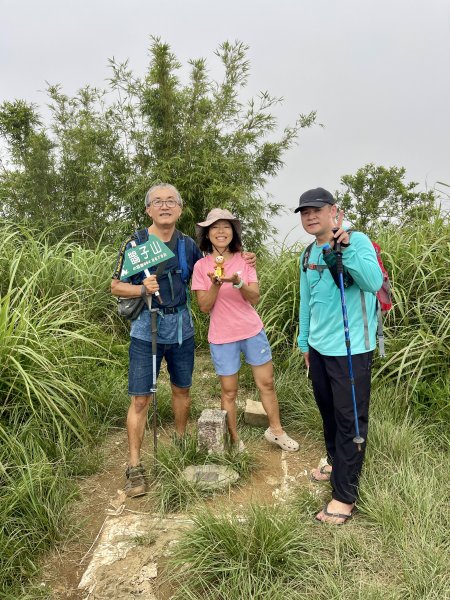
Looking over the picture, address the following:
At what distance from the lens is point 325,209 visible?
2.48 meters

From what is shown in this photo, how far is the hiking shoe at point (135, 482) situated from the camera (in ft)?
9.77

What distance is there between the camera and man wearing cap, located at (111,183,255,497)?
2980 mm

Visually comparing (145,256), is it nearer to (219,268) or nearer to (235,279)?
(219,268)

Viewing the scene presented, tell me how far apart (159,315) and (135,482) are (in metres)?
1.12

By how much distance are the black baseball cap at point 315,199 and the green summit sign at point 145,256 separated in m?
0.92

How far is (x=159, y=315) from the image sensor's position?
3.07 metres

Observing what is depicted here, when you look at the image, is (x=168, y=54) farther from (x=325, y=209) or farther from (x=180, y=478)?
(x=180, y=478)

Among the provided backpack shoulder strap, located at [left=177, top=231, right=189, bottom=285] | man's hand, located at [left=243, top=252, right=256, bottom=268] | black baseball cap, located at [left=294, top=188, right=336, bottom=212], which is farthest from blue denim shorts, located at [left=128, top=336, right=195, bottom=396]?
black baseball cap, located at [left=294, top=188, right=336, bottom=212]

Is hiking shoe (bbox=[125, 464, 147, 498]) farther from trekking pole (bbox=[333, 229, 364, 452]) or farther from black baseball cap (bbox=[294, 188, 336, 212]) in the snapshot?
black baseball cap (bbox=[294, 188, 336, 212])

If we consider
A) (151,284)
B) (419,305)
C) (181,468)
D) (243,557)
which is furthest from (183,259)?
(419,305)

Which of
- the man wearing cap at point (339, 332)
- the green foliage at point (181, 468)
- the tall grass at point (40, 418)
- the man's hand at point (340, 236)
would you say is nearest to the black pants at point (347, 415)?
the man wearing cap at point (339, 332)

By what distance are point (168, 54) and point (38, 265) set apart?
4.84m

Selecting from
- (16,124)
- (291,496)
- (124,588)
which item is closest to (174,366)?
(291,496)

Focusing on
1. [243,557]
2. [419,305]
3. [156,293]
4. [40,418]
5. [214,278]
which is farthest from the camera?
[419,305]
